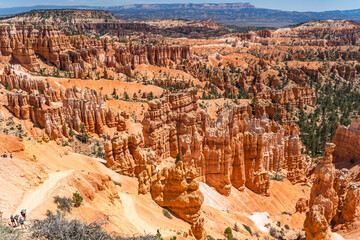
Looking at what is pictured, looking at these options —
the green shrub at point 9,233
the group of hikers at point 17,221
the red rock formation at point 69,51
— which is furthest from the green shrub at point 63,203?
the red rock formation at point 69,51

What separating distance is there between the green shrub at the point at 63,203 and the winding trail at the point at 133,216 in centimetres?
346

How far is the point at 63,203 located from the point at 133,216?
424 centimetres

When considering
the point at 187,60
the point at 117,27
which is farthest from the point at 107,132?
the point at 117,27

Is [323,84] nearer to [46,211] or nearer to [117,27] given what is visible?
[46,211]

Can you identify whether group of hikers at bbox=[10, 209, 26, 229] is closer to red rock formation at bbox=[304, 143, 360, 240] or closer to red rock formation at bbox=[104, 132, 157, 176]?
red rock formation at bbox=[104, 132, 157, 176]

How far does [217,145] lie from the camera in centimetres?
2856

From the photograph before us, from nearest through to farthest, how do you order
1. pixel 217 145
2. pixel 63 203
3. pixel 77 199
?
1. pixel 63 203
2. pixel 77 199
3. pixel 217 145

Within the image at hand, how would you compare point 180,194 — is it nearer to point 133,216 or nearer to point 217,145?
point 133,216

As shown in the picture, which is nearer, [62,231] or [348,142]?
[62,231]

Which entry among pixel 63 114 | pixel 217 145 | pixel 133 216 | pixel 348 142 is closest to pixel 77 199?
pixel 133 216

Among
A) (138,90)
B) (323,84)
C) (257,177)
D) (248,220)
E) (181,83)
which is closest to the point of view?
(248,220)

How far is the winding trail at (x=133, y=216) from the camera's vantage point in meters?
15.1

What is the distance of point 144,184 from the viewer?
62.3 ft

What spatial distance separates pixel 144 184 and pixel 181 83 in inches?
2381
